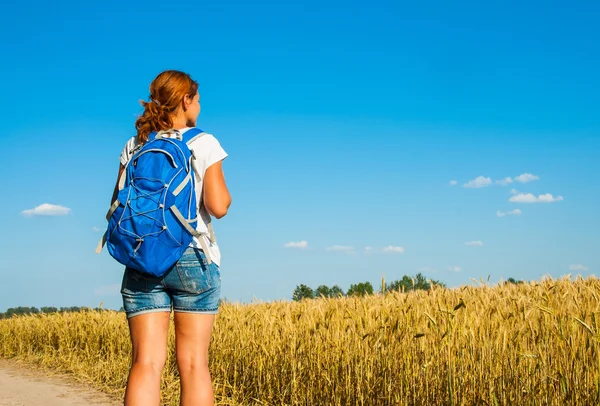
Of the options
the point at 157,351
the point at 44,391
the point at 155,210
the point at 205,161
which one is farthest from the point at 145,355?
the point at 44,391

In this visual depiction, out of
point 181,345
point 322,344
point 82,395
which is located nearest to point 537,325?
point 322,344

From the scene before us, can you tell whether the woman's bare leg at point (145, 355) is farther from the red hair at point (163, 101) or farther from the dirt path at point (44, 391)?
the dirt path at point (44, 391)

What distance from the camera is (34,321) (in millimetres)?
13125

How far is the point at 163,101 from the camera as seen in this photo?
3.43 metres

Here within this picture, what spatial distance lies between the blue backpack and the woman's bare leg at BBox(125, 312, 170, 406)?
316 mm

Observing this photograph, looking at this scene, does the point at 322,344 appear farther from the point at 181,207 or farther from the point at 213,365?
the point at 181,207

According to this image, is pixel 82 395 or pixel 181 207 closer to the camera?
pixel 181 207

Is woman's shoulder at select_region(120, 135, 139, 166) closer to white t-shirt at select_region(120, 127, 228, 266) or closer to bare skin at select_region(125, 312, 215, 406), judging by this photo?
white t-shirt at select_region(120, 127, 228, 266)

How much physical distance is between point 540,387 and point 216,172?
253 centimetres

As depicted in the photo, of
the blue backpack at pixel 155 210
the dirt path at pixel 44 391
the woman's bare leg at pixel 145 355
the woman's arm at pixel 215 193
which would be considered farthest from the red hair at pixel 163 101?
the dirt path at pixel 44 391

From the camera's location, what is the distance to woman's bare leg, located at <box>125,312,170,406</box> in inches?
125

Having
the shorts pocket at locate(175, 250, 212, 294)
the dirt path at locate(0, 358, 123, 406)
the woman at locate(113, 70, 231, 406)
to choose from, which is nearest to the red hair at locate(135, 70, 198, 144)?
the woman at locate(113, 70, 231, 406)

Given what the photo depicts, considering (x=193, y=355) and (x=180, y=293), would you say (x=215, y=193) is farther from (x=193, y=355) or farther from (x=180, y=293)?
(x=193, y=355)

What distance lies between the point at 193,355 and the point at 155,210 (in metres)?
0.88
